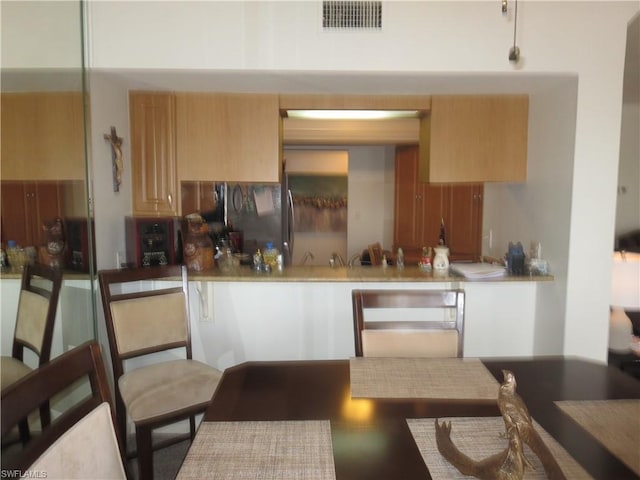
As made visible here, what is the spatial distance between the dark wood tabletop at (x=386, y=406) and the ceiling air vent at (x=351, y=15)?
5.03 feet

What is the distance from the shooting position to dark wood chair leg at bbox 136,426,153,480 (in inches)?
68.3

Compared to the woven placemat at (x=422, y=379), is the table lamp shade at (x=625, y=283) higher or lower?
higher

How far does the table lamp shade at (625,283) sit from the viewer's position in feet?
7.45

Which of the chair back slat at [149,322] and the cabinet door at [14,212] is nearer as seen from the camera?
the cabinet door at [14,212]

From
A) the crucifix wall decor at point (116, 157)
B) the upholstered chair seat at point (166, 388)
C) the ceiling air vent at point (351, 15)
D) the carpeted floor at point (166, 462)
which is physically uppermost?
the ceiling air vent at point (351, 15)

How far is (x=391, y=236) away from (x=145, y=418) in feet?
11.7

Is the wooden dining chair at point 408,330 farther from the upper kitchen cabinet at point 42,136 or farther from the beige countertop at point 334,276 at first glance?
the upper kitchen cabinet at point 42,136

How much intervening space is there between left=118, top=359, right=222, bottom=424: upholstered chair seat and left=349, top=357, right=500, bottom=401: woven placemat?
0.76 m

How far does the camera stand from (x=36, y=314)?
1.72 m

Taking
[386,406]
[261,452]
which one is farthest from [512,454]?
[261,452]

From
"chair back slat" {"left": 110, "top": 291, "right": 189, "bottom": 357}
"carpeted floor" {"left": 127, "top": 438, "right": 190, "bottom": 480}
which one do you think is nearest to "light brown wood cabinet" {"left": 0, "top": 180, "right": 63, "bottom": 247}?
"chair back slat" {"left": 110, "top": 291, "right": 189, "bottom": 357}

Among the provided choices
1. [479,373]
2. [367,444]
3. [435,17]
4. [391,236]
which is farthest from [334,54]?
[391,236]

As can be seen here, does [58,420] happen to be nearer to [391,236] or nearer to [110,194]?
[110,194]

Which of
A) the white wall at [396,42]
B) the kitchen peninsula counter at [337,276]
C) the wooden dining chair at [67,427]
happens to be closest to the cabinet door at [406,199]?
the kitchen peninsula counter at [337,276]
